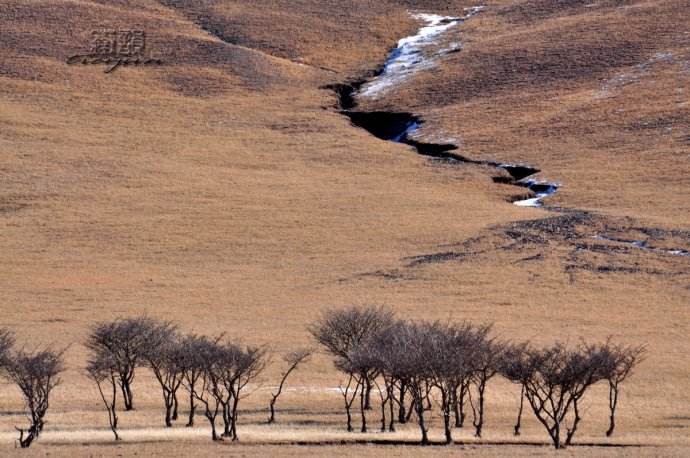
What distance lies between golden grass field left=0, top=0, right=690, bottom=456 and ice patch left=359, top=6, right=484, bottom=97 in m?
2.03

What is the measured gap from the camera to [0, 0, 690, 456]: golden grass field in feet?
141

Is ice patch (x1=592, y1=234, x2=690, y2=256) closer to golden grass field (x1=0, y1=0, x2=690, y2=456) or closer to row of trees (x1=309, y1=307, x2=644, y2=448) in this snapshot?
golden grass field (x1=0, y1=0, x2=690, y2=456)

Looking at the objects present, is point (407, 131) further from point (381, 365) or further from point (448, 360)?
point (448, 360)

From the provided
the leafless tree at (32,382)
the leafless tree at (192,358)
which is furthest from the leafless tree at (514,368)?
the leafless tree at (32,382)

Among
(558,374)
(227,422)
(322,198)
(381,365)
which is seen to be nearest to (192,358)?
(227,422)

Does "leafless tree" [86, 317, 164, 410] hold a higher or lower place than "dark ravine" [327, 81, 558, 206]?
lower

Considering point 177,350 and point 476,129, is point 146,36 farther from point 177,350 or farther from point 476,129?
point 177,350

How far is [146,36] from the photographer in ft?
404

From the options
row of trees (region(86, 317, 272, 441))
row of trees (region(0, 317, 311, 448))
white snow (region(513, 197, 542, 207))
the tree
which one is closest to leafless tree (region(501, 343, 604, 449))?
the tree

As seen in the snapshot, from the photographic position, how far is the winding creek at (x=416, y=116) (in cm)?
7941

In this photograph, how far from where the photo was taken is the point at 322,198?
253 ft

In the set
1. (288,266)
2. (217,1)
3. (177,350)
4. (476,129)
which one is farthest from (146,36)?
(177,350)

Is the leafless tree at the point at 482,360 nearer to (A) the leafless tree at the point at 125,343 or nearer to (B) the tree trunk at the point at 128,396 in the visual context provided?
(A) the leafless tree at the point at 125,343

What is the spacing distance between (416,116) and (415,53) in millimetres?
24358
